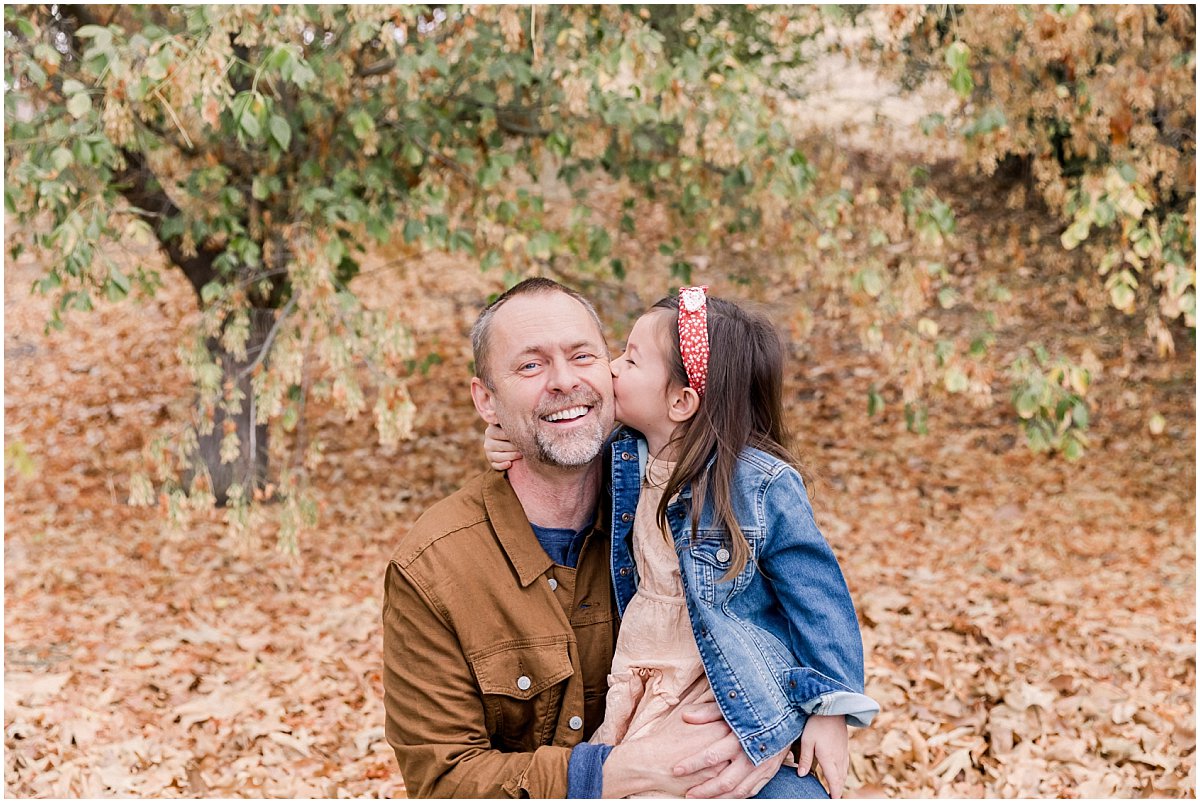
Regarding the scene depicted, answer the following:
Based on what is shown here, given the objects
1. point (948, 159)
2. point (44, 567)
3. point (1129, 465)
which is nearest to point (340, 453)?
point (44, 567)

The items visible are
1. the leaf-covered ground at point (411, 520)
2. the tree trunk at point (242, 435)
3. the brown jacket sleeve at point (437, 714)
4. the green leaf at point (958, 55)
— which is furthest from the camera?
the tree trunk at point (242, 435)

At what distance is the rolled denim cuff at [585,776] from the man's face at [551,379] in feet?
2.07

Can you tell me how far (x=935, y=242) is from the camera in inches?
207

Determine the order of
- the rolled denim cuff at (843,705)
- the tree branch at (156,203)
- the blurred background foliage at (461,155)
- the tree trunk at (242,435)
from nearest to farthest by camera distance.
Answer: the rolled denim cuff at (843,705) < the blurred background foliage at (461,155) < the tree branch at (156,203) < the tree trunk at (242,435)

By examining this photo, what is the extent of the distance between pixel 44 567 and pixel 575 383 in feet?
18.5

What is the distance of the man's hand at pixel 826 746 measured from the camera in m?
2.41

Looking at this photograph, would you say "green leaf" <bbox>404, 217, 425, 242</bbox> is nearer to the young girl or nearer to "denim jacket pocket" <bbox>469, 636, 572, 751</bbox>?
the young girl

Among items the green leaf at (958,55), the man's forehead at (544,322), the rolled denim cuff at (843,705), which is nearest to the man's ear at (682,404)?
the man's forehead at (544,322)

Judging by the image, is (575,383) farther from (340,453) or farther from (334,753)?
(340,453)

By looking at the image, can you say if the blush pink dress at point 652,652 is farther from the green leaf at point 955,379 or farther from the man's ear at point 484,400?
the green leaf at point 955,379

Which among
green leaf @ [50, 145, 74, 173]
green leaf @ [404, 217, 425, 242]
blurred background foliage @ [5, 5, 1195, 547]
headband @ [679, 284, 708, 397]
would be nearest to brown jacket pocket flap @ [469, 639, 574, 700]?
headband @ [679, 284, 708, 397]

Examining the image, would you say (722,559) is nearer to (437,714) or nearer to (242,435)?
(437,714)

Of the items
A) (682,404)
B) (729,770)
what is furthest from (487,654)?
(682,404)

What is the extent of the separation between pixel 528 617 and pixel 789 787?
0.67 m
